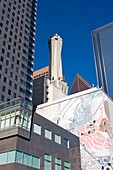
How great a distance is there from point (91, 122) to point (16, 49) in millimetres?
42956

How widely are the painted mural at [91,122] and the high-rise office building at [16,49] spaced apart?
15.5 metres

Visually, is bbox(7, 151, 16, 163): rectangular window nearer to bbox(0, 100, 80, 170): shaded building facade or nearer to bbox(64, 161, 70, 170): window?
bbox(0, 100, 80, 170): shaded building facade

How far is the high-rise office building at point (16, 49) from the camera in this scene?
288 feet

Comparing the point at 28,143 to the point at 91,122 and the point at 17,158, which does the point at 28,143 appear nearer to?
the point at 17,158

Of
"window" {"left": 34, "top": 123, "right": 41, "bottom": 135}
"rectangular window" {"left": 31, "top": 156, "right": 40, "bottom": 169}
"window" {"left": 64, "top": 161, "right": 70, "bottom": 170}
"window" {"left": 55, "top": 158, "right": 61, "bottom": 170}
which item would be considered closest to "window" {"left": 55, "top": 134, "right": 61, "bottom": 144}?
"window" {"left": 55, "top": 158, "right": 61, "bottom": 170}

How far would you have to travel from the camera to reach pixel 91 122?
7788cm

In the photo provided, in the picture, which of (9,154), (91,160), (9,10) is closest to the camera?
(9,154)

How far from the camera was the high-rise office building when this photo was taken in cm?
8775

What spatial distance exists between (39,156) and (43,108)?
50699 millimetres

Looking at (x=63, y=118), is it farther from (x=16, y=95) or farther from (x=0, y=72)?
(x=0, y=72)

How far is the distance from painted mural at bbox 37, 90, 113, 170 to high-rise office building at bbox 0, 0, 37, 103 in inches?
608

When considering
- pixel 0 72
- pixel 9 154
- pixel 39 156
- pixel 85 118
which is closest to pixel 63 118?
pixel 85 118

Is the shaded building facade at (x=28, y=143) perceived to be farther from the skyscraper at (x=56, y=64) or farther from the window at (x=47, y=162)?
the skyscraper at (x=56, y=64)

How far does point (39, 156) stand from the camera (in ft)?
148
